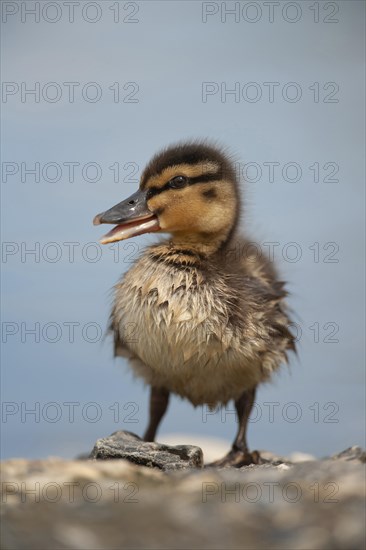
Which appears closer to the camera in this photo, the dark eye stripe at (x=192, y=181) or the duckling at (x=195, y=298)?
the duckling at (x=195, y=298)

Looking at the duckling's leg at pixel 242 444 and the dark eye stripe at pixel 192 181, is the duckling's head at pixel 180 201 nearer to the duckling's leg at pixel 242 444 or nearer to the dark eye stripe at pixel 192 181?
the dark eye stripe at pixel 192 181

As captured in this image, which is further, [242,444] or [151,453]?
[242,444]

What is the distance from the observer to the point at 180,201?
3779 millimetres

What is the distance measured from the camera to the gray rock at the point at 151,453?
9.27 ft

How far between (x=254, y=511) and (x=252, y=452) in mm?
2238

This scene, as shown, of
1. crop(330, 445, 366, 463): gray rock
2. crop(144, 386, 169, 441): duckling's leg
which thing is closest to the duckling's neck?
crop(144, 386, 169, 441): duckling's leg

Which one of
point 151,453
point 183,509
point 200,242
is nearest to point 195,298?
point 200,242

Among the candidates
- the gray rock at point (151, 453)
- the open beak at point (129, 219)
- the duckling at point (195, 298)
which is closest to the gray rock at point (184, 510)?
the gray rock at point (151, 453)

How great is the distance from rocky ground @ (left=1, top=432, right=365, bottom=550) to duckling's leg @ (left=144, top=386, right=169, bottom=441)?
1942mm

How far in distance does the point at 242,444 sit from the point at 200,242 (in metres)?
0.95

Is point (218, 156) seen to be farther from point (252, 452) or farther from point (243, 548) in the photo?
point (243, 548)

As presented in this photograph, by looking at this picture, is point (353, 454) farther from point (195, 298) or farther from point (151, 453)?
point (151, 453)

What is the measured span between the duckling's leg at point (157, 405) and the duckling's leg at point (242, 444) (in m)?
0.34

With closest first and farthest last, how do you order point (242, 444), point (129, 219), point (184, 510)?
point (184, 510), point (129, 219), point (242, 444)
